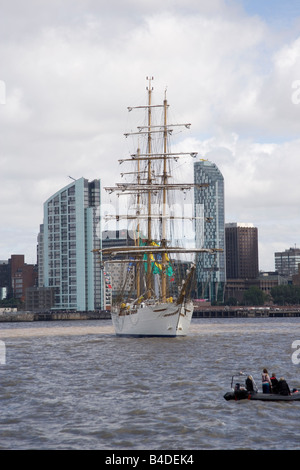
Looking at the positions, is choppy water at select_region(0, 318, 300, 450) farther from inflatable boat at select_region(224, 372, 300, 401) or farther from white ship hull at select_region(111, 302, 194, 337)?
white ship hull at select_region(111, 302, 194, 337)

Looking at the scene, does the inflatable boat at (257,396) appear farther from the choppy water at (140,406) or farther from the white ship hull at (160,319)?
the white ship hull at (160,319)

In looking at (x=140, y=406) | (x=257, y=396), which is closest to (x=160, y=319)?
(x=257, y=396)

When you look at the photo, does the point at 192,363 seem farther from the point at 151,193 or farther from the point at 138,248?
the point at 151,193

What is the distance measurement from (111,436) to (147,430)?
188cm

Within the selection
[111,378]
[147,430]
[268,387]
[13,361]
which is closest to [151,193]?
[13,361]

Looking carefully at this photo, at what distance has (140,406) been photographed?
40125 mm

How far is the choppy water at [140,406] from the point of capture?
32.3 metres

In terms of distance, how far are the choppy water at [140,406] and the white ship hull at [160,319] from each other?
3045 cm

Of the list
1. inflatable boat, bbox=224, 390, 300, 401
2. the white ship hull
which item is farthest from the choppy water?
the white ship hull

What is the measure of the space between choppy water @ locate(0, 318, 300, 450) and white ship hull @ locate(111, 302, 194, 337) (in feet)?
99.9

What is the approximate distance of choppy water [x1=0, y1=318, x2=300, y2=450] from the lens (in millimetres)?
32281

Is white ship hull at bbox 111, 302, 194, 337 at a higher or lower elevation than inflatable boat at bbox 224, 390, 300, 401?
higher

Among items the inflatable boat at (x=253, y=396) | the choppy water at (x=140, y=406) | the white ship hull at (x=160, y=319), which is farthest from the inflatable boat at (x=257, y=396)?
the white ship hull at (x=160, y=319)
